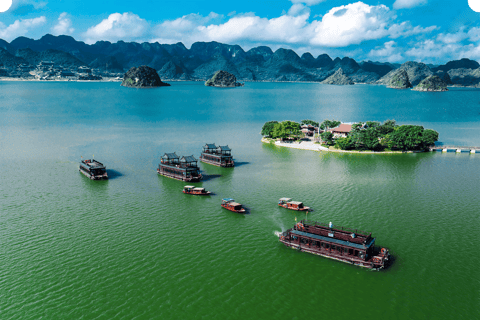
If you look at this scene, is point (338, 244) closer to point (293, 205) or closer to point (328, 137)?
point (293, 205)

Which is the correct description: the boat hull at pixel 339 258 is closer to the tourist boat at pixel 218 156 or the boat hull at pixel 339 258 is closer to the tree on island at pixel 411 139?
the tourist boat at pixel 218 156

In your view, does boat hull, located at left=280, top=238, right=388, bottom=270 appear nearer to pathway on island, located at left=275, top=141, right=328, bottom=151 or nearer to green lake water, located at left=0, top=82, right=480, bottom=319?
green lake water, located at left=0, top=82, right=480, bottom=319

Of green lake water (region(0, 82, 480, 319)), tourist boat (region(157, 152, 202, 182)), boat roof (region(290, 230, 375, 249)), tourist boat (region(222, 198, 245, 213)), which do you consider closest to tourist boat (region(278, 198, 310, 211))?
green lake water (region(0, 82, 480, 319))

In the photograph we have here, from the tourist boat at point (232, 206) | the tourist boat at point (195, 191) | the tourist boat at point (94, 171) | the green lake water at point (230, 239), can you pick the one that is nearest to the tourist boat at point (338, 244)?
the green lake water at point (230, 239)

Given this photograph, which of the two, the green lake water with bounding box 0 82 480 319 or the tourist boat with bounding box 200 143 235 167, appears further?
the tourist boat with bounding box 200 143 235 167

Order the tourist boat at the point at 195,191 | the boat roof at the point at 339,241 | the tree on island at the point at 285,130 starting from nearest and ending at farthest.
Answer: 1. the boat roof at the point at 339,241
2. the tourist boat at the point at 195,191
3. the tree on island at the point at 285,130

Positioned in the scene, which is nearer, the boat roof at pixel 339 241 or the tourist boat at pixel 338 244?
the tourist boat at pixel 338 244

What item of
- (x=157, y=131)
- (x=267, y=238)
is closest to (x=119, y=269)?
(x=267, y=238)
